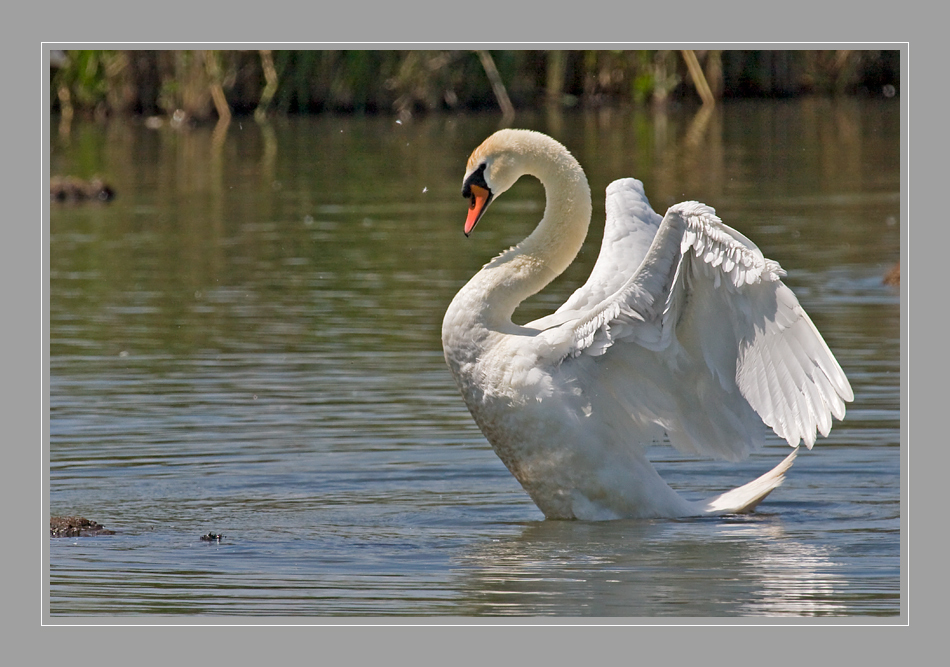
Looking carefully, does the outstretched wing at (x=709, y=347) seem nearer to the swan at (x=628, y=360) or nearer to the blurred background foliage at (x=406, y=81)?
the swan at (x=628, y=360)

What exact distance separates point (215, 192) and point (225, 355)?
10.6 meters

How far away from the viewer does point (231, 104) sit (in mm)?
24266

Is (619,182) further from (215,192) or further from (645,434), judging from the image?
(215,192)

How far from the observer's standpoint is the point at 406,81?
2238 cm

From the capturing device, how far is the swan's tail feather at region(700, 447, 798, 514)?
6445 mm

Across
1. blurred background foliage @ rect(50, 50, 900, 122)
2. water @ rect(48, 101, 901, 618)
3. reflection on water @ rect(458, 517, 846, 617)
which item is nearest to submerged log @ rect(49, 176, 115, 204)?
water @ rect(48, 101, 901, 618)

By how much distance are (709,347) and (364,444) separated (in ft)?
7.94

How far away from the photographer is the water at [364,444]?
5.60 m

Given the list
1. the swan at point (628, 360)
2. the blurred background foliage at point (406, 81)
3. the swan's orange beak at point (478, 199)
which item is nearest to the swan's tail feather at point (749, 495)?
the swan at point (628, 360)

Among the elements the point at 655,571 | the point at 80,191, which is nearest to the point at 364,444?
the point at 655,571

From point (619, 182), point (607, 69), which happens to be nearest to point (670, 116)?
point (607, 69)

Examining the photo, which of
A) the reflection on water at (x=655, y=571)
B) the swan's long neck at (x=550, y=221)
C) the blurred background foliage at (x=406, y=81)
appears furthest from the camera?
the blurred background foliage at (x=406, y=81)

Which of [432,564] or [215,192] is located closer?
[432,564]

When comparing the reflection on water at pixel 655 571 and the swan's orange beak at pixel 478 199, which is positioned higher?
the swan's orange beak at pixel 478 199
